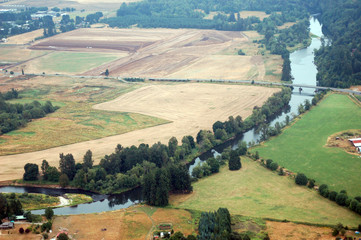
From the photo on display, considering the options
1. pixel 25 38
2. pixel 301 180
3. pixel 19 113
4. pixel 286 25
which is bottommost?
pixel 301 180

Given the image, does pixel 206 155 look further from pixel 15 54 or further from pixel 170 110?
pixel 15 54

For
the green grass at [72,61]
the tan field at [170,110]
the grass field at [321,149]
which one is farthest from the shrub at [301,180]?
the green grass at [72,61]

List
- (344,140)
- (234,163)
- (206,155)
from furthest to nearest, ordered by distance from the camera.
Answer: (344,140) < (206,155) < (234,163)

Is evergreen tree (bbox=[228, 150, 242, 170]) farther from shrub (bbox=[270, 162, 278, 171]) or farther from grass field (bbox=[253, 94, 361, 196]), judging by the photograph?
grass field (bbox=[253, 94, 361, 196])

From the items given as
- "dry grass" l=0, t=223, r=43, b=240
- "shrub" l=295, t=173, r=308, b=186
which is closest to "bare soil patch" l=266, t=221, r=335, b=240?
"shrub" l=295, t=173, r=308, b=186

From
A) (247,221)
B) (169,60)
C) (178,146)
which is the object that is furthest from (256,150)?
(169,60)

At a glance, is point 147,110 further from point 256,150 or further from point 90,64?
point 90,64

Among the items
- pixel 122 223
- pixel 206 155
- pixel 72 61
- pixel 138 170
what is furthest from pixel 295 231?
pixel 72 61
